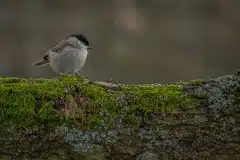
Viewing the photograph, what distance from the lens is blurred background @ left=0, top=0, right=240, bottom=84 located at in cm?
1227

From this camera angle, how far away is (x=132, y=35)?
570 inches

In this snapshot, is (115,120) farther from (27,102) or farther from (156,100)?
(27,102)

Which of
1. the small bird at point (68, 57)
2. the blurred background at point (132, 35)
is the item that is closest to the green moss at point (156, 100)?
the small bird at point (68, 57)

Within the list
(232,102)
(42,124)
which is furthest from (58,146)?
(232,102)

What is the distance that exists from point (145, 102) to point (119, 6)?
11626mm

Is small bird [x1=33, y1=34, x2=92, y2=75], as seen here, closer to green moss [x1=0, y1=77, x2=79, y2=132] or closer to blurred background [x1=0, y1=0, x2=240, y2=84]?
green moss [x1=0, y1=77, x2=79, y2=132]

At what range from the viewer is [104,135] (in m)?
4.35

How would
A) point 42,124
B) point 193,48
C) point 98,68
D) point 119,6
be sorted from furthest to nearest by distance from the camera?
point 119,6
point 193,48
point 98,68
point 42,124

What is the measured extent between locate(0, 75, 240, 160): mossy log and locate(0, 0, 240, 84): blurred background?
6.76m

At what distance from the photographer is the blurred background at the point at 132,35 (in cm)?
1227

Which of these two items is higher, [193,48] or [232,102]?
[193,48]

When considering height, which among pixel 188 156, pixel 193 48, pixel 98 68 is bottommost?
pixel 188 156

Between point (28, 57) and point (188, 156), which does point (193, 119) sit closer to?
point (188, 156)

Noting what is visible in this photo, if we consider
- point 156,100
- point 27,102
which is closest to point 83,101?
point 27,102
